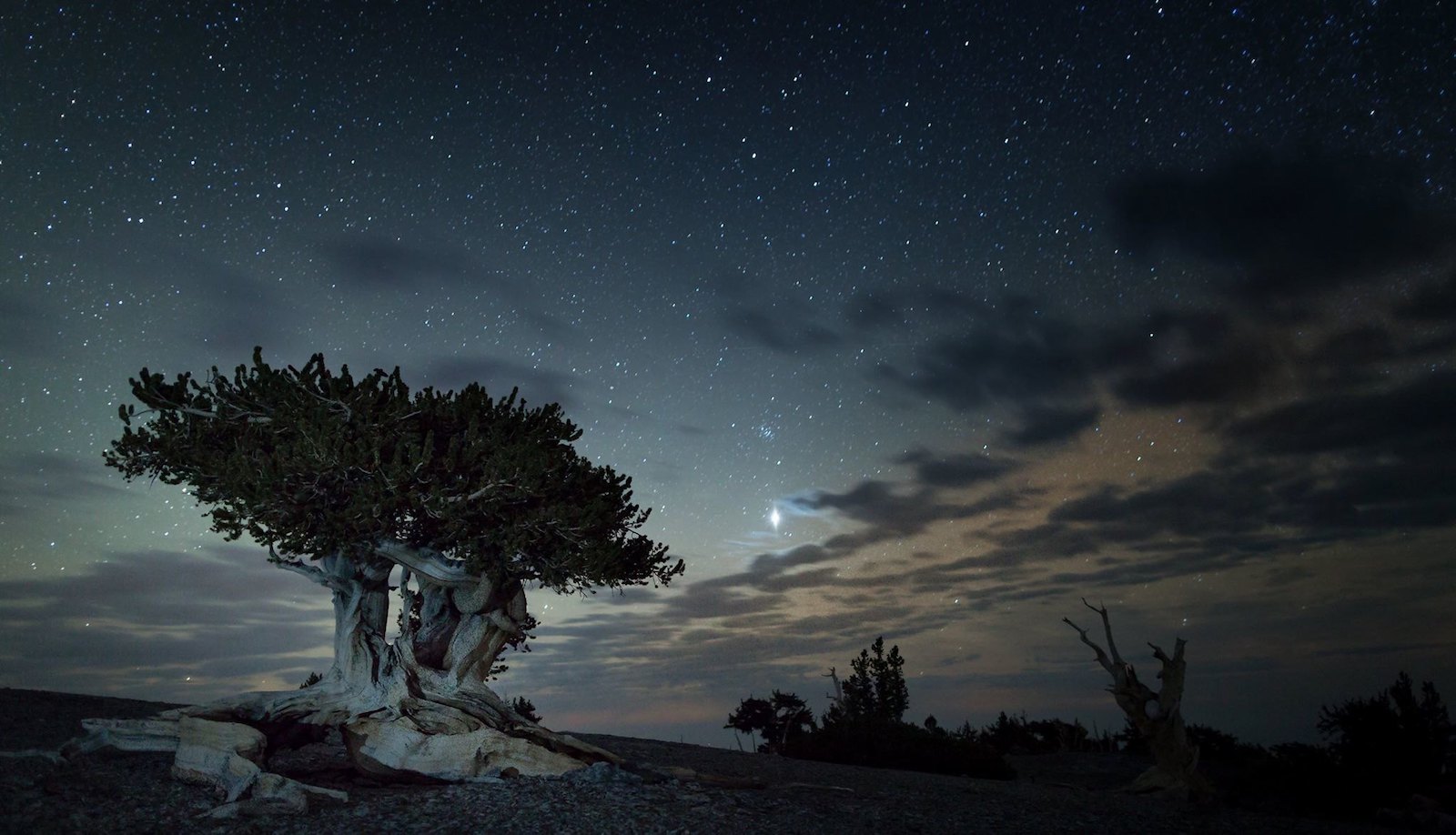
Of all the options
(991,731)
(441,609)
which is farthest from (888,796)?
(991,731)

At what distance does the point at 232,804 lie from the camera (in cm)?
1439

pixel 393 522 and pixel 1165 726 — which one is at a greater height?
pixel 393 522

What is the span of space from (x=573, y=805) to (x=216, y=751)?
7273 millimetres

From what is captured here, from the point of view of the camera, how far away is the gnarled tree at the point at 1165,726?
24594 mm

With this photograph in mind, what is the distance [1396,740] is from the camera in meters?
28.2

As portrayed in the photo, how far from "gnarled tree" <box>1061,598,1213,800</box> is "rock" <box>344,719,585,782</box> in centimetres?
1709

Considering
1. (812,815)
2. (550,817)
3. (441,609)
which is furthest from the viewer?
(441,609)

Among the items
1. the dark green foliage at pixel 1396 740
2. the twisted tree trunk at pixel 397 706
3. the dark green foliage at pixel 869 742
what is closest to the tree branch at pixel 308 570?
the twisted tree trunk at pixel 397 706

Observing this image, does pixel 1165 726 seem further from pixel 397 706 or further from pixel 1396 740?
pixel 397 706

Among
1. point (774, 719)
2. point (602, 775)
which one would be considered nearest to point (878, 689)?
point (774, 719)

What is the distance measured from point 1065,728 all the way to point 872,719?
1842cm

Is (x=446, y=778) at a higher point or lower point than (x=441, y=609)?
lower

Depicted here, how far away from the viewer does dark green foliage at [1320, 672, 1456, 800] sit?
88.6 feet

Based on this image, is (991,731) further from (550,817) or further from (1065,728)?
(550,817)
